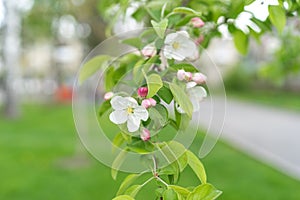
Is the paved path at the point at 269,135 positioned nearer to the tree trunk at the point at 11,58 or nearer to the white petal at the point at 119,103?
the white petal at the point at 119,103

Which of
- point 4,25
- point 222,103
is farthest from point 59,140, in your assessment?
point 222,103

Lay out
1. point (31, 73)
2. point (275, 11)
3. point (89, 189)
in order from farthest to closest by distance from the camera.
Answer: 1. point (31, 73)
2. point (89, 189)
3. point (275, 11)

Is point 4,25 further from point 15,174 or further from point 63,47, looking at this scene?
point 63,47

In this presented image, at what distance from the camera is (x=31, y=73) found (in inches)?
976

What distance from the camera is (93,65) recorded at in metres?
0.81

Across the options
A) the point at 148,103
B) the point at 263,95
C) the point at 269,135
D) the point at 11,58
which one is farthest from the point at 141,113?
the point at 263,95

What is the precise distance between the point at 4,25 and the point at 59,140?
4.00 m

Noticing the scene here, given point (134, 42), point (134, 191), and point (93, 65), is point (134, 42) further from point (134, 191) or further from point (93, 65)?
point (134, 191)

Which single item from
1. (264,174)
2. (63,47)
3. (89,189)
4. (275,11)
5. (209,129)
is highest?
(275,11)

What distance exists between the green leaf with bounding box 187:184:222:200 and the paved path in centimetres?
357

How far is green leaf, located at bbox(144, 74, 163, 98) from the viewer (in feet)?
1.95

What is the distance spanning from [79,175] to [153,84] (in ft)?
11.2

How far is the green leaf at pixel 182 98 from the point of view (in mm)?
602

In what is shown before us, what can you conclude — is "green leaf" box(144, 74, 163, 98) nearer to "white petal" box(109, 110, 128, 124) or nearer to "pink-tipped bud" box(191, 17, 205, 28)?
"white petal" box(109, 110, 128, 124)
